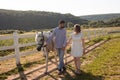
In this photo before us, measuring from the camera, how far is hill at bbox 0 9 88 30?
112881 mm

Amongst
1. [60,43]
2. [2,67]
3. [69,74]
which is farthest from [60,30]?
[2,67]

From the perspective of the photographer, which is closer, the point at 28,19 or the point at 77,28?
the point at 77,28

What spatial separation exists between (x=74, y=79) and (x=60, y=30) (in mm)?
1834

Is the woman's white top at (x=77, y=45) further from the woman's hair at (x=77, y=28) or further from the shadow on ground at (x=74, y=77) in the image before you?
the shadow on ground at (x=74, y=77)

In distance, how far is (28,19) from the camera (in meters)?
128

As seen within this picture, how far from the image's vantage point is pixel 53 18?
140125mm

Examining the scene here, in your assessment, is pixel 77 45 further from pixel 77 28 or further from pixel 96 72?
pixel 96 72

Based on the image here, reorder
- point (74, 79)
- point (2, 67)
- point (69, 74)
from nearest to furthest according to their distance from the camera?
point (74, 79), point (69, 74), point (2, 67)

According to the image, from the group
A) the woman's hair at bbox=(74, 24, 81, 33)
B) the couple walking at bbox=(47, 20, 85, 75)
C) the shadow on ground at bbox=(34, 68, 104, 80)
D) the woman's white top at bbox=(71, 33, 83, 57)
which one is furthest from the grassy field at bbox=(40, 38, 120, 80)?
the woman's hair at bbox=(74, 24, 81, 33)

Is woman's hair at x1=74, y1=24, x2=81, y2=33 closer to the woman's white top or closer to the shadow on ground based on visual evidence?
the woman's white top

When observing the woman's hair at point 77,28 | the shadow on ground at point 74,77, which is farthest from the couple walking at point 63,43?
the shadow on ground at point 74,77

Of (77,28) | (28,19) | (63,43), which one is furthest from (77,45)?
(28,19)

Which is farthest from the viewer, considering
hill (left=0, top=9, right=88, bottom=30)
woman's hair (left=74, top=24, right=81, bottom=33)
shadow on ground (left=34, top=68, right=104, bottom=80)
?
hill (left=0, top=9, right=88, bottom=30)

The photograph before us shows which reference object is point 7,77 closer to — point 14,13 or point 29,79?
point 29,79
